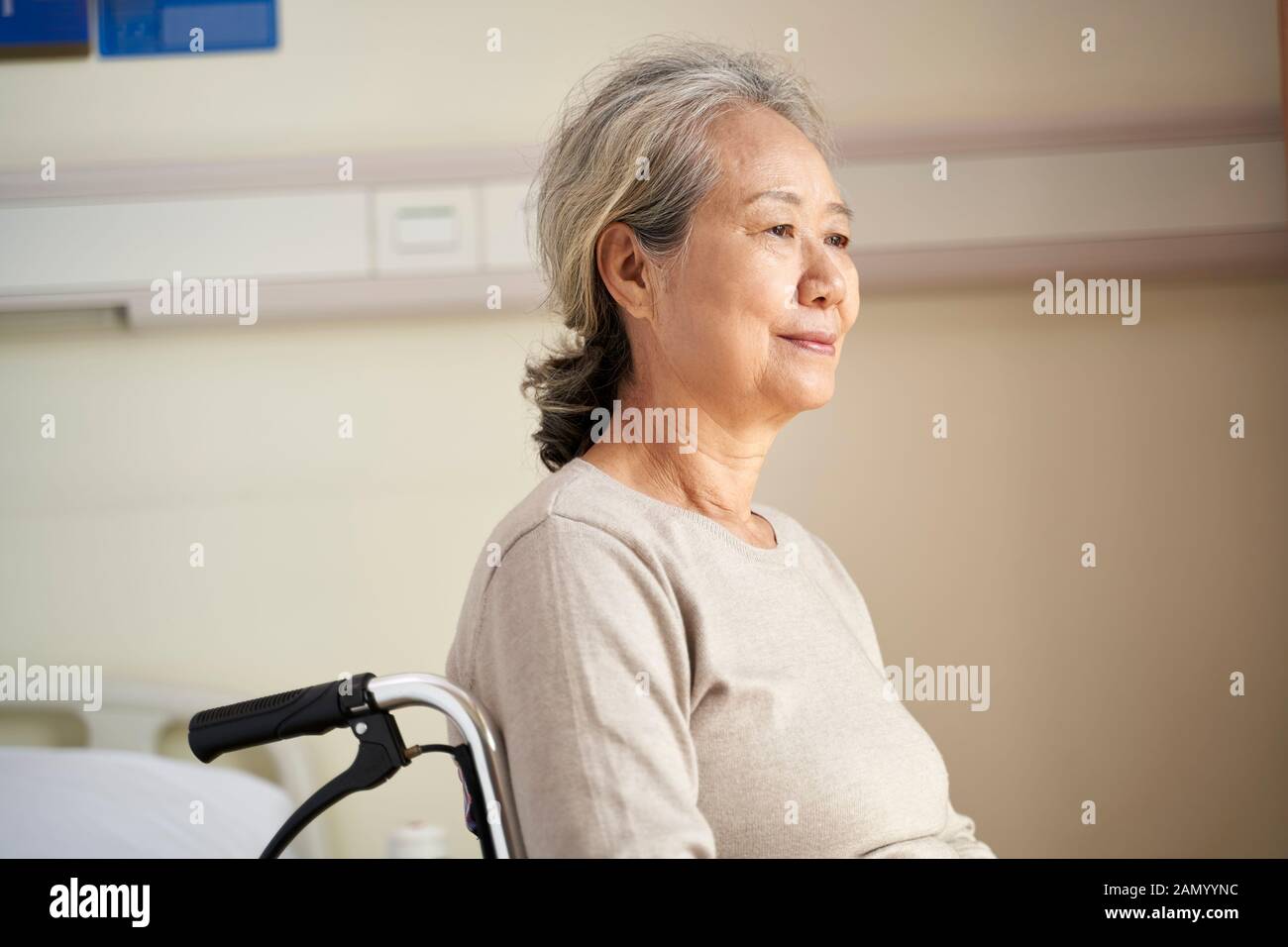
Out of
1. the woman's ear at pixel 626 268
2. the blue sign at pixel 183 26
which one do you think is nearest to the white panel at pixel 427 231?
the blue sign at pixel 183 26

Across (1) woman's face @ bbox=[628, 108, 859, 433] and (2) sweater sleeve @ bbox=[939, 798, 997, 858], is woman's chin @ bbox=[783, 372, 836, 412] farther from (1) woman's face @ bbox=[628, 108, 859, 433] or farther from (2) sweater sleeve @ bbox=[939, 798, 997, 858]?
(2) sweater sleeve @ bbox=[939, 798, 997, 858]

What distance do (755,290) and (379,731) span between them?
464mm

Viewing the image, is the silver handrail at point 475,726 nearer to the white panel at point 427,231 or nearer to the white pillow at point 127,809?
the white pillow at point 127,809

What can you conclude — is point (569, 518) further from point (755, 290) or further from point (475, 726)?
point (755, 290)

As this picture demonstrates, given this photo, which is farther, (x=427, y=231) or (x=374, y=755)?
(x=427, y=231)

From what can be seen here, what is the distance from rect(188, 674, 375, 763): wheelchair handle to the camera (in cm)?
78

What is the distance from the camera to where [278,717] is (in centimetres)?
79

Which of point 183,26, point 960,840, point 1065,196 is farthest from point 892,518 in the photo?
point 183,26

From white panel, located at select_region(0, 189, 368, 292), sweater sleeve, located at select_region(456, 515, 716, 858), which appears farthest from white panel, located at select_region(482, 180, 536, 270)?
sweater sleeve, located at select_region(456, 515, 716, 858)

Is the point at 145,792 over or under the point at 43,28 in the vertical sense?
under

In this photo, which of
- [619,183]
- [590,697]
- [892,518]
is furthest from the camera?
[892,518]

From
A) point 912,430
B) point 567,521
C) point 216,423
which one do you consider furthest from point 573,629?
point 216,423

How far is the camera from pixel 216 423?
1592mm
